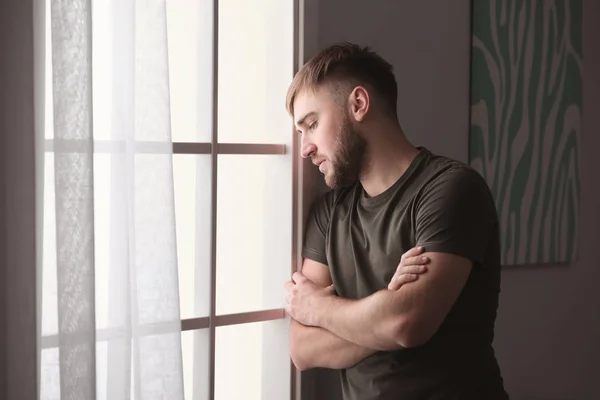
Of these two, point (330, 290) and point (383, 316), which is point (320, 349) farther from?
point (383, 316)

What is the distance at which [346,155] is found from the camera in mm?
2359

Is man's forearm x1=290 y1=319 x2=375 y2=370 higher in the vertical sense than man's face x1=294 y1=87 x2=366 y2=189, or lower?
lower

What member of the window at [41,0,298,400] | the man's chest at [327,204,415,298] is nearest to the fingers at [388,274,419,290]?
the man's chest at [327,204,415,298]

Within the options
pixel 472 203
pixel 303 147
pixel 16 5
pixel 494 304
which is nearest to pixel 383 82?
pixel 303 147

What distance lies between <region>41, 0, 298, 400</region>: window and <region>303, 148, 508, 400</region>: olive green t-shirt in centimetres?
28

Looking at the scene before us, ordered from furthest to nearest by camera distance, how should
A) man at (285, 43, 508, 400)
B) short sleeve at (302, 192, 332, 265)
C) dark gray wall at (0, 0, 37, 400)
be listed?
short sleeve at (302, 192, 332, 265) < man at (285, 43, 508, 400) < dark gray wall at (0, 0, 37, 400)

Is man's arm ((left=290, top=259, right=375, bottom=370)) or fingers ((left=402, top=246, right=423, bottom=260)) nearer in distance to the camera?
fingers ((left=402, top=246, right=423, bottom=260))

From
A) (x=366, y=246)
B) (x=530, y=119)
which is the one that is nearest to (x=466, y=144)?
(x=530, y=119)

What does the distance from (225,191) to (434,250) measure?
1137 mm

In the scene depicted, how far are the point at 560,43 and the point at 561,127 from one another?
0.34 metres

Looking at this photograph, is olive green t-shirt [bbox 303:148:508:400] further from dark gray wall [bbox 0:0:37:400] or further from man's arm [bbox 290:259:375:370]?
dark gray wall [bbox 0:0:37:400]

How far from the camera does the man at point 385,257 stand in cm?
216

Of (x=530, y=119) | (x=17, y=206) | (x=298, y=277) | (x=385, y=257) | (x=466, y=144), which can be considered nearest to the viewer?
(x=17, y=206)

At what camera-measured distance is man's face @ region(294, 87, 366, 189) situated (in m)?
2.35
